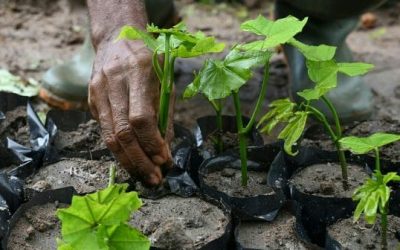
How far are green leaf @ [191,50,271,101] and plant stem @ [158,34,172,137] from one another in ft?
0.23

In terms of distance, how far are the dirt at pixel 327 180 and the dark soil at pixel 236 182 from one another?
79mm

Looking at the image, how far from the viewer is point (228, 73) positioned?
48.4 inches

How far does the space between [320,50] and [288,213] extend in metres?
0.38

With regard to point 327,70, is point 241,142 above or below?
below

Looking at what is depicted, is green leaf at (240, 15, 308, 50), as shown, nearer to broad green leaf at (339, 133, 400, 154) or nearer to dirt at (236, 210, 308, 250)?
broad green leaf at (339, 133, 400, 154)

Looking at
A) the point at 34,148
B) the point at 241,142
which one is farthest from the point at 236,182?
the point at 34,148

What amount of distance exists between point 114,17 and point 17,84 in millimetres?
1004

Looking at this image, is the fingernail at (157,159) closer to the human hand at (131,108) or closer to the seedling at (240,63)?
the human hand at (131,108)

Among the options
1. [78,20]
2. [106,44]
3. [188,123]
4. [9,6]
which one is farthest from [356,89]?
[9,6]

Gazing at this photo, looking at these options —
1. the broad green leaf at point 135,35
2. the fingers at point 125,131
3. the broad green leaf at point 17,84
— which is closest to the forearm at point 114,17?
the fingers at point 125,131

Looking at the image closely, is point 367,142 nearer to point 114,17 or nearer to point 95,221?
point 95,221

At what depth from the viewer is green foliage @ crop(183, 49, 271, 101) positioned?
1.22 m

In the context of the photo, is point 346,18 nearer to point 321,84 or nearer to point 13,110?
point 321,84

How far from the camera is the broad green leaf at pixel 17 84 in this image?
233 cm
